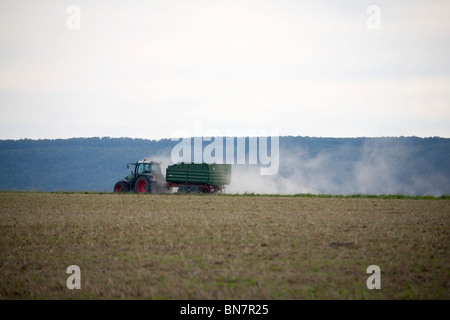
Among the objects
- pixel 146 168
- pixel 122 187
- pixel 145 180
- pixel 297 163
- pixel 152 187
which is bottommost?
pixel 152 187

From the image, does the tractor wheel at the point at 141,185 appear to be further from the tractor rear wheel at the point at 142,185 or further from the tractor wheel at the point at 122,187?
the tractor wheel at the point at 122,187

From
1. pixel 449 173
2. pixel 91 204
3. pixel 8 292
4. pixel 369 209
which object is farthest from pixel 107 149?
pixel 8 292

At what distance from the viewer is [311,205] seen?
27828mm

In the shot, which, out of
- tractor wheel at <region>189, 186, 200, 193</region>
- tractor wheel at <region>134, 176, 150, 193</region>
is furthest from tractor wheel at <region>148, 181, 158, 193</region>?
tractor wheel at <region>189, 186, 200, 193</region>

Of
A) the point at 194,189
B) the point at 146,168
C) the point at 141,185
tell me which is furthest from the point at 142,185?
the point at 194,189

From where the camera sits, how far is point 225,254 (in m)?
13.6

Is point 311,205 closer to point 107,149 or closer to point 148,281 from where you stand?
point 148,281

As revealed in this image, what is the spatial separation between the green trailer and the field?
15.7 meters

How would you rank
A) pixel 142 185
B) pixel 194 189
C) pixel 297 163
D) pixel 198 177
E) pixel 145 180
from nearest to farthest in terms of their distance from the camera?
pixel 194 189 → pixel 198 177 → pixel 145 180 → pixel 142 185 → pixel 297 163

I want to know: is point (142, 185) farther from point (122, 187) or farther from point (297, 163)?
point (297, 163)

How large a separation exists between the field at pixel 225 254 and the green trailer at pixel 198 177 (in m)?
15.7

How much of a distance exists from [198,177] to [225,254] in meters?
25.6
